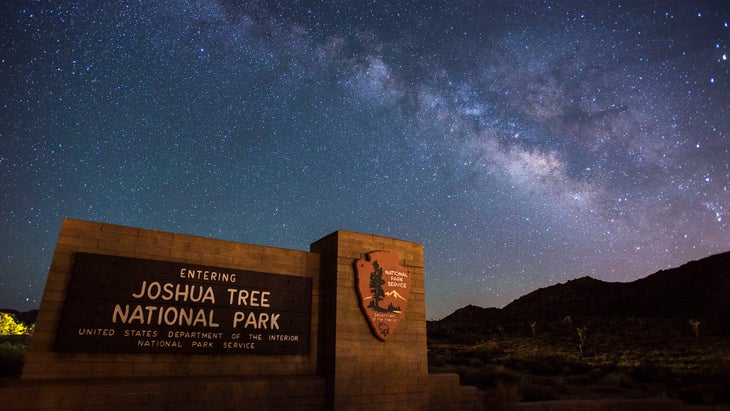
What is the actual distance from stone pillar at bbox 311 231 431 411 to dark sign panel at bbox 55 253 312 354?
0.64m

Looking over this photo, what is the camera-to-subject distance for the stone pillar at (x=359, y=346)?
28.3ft

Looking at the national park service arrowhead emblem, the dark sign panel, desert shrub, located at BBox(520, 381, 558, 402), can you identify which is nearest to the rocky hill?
desert shrub, located at BBox(520, 381, 558, 402)

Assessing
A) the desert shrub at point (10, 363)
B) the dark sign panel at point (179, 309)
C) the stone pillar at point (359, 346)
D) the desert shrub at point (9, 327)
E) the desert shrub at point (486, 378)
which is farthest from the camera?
the desert shrub at point (9, 327)

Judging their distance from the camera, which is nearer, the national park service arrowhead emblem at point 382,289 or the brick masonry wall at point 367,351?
the brick masonry wall at point 367,351

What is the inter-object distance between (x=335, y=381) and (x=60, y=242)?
561 cm

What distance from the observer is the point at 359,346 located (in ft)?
29.4

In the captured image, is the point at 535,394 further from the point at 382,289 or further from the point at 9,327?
the point at 9,327

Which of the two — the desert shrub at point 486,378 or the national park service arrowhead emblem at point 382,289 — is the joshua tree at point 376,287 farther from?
the desert shrub at point 486,378

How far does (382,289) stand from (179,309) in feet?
14.0

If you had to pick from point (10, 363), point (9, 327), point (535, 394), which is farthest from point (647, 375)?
point (9, 327)

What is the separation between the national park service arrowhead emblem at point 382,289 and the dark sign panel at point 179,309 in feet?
4.07

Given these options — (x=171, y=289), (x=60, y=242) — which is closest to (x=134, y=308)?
(x=171, y=289)

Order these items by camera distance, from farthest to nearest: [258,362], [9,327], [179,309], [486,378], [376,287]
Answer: [9,327] → [486,378] → [376,287] → [258,362] → [179,309]

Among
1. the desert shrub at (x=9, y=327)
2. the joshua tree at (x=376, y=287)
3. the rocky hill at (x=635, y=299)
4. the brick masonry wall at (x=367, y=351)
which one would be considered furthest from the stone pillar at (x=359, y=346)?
the rocky hill at (x=635, y=299)
